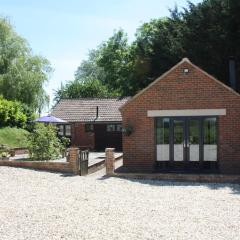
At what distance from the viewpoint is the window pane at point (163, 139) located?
2059cm

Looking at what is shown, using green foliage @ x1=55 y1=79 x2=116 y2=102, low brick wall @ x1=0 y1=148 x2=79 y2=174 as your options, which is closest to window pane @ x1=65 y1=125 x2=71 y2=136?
low brick wall @ x1=0 y1=148 x2=79 y2=174

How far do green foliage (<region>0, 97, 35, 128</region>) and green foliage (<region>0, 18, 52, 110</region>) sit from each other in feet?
20.5

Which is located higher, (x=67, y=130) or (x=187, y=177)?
(x=67, y=130)

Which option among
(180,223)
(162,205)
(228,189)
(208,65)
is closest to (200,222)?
(180,223)

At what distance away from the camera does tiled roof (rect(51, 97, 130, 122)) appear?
38156mm

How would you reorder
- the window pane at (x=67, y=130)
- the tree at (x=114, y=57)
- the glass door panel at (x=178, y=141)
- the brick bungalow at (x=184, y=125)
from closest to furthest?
1. the brick bungalow at (x=184, y=125)
2. the glass door panel at (x=178, y=141)
3. the window pane at (x=67, y=130)
4. the tree at (x=114, y=57)

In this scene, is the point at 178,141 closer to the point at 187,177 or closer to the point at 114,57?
the point at 187,177

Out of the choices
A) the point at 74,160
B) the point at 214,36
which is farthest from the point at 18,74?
the point at 74,160

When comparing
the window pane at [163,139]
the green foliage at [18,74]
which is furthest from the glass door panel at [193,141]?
the green foliage at [18,74]

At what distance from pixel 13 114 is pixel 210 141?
2169cm

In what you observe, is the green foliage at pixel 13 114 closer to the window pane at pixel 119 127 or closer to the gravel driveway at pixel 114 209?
the window pane at pixel 119 127

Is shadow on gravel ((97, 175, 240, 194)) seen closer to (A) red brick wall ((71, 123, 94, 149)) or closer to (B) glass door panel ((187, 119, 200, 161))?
(B) glass door panel ((187, 119, 200, 161))

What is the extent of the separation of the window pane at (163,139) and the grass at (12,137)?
618 inches

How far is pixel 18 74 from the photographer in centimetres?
4662
